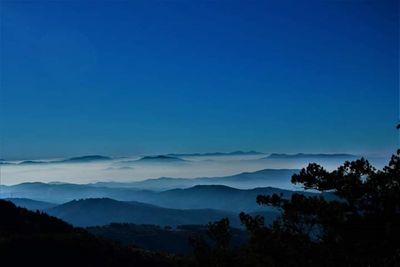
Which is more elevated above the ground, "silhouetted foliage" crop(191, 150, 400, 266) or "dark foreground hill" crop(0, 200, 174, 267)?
"silhouetted foliage" crop(191, 150, 400, 266)

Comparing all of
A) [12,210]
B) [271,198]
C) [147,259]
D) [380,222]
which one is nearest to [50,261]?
[147,259]

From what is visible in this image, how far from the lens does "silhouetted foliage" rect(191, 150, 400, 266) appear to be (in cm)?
2352

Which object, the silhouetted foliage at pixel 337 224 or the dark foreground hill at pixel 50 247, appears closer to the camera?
the silhouetted foliage at pixel 337 224

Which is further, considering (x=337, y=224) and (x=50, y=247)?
(x=50, y=247)

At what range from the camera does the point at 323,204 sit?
24.5 metres

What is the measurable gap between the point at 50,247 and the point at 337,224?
2310 inches

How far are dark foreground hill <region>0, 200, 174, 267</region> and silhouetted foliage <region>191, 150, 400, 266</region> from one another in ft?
162

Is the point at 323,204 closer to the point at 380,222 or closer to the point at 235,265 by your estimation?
the point at 380,222

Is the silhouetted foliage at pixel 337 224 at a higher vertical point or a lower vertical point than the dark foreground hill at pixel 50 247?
higher

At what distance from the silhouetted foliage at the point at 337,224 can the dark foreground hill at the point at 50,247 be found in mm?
49473

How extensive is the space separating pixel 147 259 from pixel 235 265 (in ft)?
202

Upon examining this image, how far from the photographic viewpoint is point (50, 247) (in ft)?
244

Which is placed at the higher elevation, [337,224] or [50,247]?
[337,224]

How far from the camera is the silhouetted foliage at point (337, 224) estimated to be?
77.2 feet
